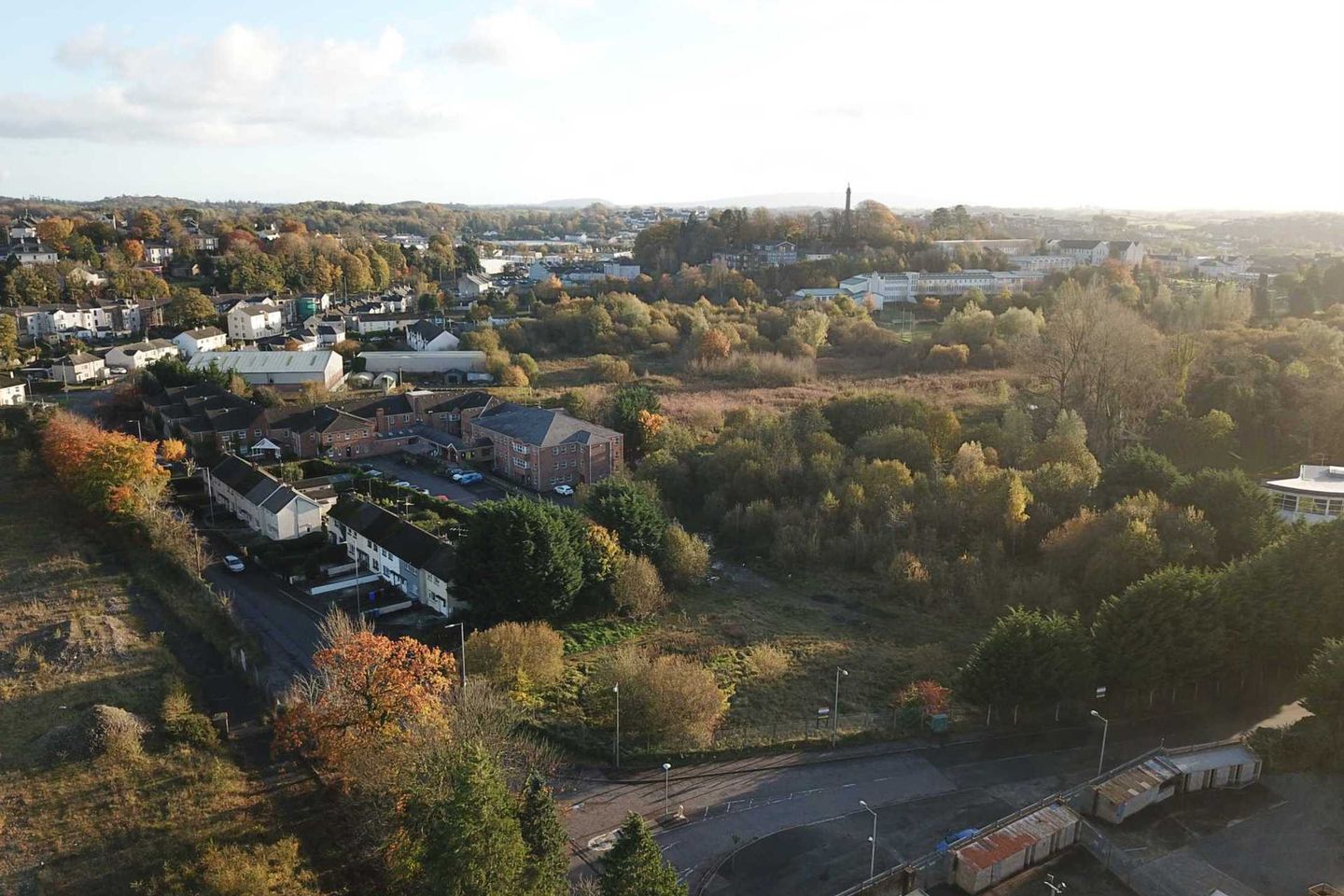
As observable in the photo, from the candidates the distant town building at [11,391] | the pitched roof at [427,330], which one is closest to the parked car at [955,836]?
the distant town building at [11,391]

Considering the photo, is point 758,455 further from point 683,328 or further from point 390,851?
point 683,328

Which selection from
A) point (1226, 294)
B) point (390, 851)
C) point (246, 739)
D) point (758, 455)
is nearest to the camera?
point (390, 851)

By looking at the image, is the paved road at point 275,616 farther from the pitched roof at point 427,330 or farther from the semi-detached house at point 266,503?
the pitched roof at point 427,330

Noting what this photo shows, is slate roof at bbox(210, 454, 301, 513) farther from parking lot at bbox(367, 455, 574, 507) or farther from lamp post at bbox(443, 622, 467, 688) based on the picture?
lamp post at bbox(443, 622, 467, 688)

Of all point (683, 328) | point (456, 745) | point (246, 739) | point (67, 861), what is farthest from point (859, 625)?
point (683, 328)

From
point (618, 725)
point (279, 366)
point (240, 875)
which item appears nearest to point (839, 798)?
point (618, 725)

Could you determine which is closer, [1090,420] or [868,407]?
[868,407]

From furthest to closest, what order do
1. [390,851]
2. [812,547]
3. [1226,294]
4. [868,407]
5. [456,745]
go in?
[1226,294] < [868,407] < [812,547] < [456,745] < [390,851]
